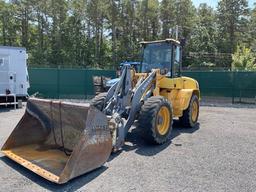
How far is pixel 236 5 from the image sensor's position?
134ft

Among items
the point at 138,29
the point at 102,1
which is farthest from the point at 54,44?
the point at 138,29

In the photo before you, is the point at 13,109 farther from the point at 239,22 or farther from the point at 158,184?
the point at 239,22

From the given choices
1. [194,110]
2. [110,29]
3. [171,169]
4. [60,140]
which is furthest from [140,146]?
Result: [110,29]

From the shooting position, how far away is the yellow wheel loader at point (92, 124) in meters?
4.73

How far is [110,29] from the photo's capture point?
3966 centimetres

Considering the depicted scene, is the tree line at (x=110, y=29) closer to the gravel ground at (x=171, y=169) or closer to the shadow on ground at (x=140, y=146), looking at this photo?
the shadow on ground at (x=140, y=146)

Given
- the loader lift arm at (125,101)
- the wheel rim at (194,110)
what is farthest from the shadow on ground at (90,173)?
the wheel rim at (194,110)

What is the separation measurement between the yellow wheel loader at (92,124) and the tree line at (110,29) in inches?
1120

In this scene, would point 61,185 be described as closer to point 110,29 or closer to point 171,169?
point 171,169

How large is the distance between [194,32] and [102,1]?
12.8m

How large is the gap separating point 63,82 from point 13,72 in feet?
16.7

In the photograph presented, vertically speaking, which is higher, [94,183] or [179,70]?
[179,70]

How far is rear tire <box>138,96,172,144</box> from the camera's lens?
20.0 feet

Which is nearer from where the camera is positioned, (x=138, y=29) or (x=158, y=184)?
(x=158, y=184)
